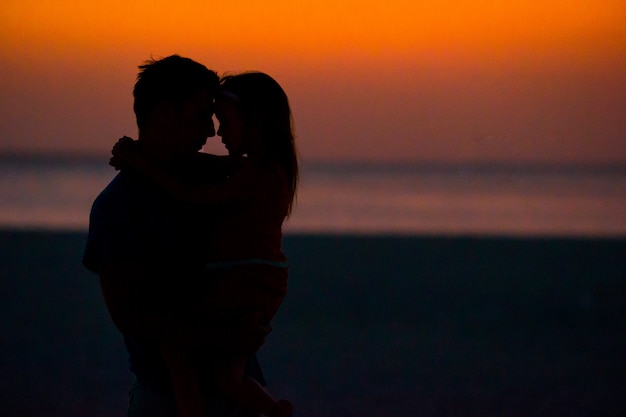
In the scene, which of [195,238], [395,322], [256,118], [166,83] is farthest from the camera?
[395,322]

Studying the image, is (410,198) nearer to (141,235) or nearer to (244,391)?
(244,391)

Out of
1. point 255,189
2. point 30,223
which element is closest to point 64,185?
point 30,223

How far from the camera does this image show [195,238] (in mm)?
2895

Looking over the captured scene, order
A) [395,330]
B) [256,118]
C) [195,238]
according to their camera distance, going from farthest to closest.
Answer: [395,330]
[256,118]
[195,238]

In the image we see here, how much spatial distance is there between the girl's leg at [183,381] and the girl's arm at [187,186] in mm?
423

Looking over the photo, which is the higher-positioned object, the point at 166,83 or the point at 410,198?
the point at 166,83

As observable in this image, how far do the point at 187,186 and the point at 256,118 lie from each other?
0.32 metres

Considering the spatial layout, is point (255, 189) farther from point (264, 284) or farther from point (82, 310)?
point (82, 310)

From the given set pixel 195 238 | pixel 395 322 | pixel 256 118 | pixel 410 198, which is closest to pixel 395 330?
pixel 395 322

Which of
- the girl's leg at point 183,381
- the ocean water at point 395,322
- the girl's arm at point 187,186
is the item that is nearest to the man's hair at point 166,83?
the girl's arm at point 187,186

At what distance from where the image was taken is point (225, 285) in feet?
9.56

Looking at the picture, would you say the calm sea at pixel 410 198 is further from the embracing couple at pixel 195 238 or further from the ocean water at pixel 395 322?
the embracing couple at pixel 195 238

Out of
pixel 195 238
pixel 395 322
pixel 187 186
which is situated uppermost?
pixel 187 186

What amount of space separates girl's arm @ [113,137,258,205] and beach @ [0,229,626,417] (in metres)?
3.27
